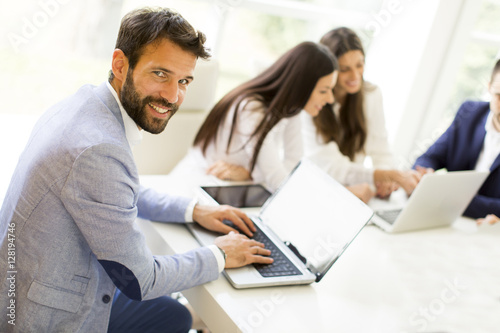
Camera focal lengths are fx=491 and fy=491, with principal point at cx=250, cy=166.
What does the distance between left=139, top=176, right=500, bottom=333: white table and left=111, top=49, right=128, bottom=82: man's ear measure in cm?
45

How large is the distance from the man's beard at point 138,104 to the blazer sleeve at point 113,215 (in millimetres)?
140

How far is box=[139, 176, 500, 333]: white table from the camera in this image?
3.55 feet

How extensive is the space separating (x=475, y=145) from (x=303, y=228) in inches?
50.6

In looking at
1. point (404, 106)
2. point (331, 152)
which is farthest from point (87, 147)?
point (404, 106)

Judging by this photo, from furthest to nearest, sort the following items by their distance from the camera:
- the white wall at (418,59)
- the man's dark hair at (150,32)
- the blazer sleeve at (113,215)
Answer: the white wall at (418,59)
the man's dark hair at (150,32)
the blazer sleeve at (113,215)

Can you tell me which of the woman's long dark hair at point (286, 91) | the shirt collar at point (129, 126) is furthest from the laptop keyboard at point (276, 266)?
the woman's long dark hair at point (286, 91)

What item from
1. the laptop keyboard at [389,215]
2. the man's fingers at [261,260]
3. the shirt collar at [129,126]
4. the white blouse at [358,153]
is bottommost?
the man's fingers at [261,260]

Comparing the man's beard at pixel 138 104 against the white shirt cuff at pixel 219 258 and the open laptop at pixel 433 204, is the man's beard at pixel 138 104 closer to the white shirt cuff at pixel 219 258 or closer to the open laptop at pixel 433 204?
the white shirt cuff at pixel 219 258

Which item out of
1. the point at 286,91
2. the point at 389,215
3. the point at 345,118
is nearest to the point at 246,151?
the point at 286,91

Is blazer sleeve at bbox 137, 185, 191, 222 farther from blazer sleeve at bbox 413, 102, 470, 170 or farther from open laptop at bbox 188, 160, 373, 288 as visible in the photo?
blazer sleeve at bbox 413, 102, 470, 170

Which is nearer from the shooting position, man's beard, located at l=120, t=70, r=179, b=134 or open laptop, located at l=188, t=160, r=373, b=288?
man's beard, located at l=120, t=70, r=179, b=134

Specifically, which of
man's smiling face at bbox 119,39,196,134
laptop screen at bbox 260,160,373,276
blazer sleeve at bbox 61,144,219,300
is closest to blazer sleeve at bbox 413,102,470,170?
laptop screen at bbox 260,160,373,276

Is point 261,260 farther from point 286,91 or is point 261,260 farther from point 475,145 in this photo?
point 475,145

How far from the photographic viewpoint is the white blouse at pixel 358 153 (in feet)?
6.79
